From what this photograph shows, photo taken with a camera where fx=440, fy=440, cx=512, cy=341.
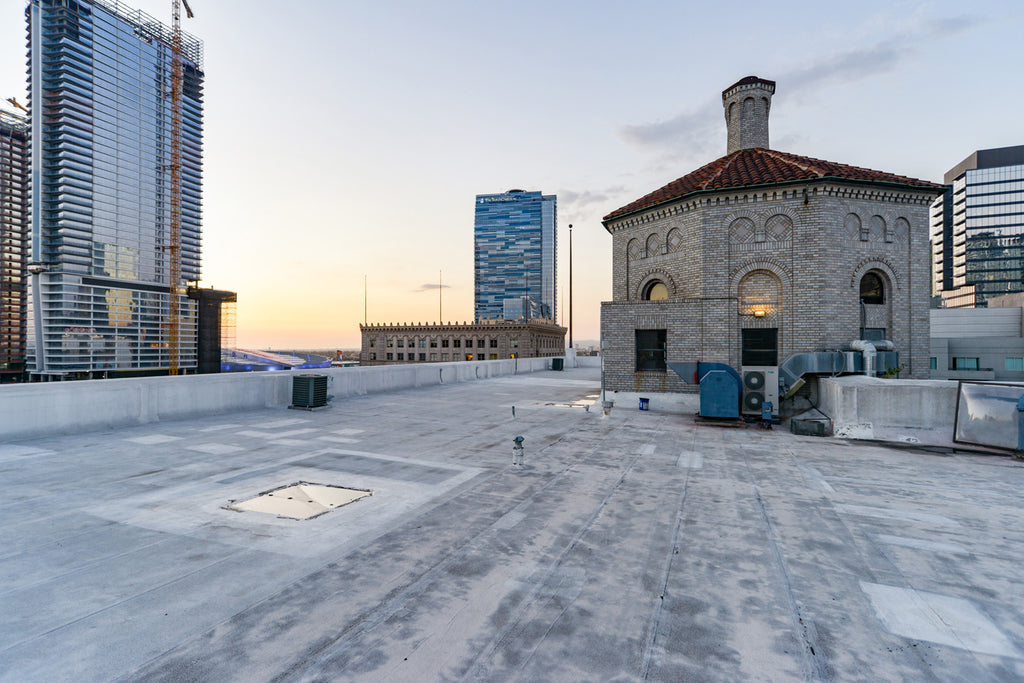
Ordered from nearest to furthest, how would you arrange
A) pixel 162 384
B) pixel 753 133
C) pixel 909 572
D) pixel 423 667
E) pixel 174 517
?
pixel 423 667, pixel 909 572, pixel 174 517, pixel 162 384, pixel 753 133

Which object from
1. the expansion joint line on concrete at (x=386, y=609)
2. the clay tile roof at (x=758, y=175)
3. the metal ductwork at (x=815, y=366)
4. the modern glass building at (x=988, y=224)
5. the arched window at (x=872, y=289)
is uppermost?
the modern glass building at (x=988, y=224)

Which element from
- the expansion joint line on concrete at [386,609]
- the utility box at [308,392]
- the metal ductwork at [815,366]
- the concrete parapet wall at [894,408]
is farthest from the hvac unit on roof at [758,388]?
the utility box at [308,392]

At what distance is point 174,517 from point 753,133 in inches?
1295

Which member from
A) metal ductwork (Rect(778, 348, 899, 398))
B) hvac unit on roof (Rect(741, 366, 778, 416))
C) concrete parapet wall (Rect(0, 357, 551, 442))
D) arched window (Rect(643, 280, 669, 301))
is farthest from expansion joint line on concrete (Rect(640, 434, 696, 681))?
arched window (Rect(643, 280, 669, 301))

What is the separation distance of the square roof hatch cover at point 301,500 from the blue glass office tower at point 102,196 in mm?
162515

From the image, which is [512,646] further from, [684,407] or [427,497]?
[684,407]

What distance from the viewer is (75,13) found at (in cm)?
13312

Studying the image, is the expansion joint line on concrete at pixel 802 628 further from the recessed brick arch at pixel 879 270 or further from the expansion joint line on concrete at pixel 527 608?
the recessed brick arch at pixel 879 270

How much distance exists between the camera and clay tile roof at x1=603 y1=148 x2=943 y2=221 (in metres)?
20.6

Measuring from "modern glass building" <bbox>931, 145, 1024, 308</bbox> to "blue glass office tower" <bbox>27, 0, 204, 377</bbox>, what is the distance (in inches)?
9812

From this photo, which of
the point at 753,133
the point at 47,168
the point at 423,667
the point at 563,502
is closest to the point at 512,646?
the point at 423,667

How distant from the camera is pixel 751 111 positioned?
27.3m

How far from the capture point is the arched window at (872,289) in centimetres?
2147

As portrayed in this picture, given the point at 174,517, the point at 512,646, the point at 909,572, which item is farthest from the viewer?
the point at 174,517
